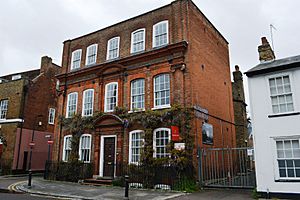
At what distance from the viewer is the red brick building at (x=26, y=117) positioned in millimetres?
22531

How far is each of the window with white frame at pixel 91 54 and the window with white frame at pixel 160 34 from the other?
18.1 ft

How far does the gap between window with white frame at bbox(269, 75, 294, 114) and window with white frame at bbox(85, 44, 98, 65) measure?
13312 mm

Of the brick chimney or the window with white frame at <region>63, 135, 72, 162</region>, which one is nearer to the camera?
the brick chimney

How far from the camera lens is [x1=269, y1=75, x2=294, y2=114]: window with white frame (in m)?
10.8

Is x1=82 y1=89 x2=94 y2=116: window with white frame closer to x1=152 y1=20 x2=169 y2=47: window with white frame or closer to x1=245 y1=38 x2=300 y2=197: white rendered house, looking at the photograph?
x1=152 y1=20 x2=169 y2=47: window with white frame

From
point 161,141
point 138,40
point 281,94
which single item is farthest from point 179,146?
point 138,40

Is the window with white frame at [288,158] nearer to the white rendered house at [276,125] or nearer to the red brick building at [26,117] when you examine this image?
the white rendered house at [276,125]

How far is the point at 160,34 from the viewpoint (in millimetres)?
16812

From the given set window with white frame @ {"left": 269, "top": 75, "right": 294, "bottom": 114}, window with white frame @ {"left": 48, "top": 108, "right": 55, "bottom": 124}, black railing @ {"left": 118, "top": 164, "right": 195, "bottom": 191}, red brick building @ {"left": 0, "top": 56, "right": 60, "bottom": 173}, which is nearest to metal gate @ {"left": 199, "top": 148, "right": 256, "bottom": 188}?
black railing @ {"left": 118, "top": 164, "right": 195, "bottom": 191}

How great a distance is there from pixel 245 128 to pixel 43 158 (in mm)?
20939

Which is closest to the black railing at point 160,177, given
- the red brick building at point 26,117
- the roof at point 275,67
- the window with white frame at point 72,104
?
the roof at point 275,67

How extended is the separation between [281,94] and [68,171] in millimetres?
13893

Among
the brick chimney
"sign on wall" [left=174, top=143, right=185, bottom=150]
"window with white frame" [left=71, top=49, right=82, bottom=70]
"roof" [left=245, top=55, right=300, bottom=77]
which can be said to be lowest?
"sign on wall" [left=174, top=143, right=185, bottom=150]

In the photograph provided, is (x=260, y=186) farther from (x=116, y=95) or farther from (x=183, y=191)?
(x=116, y=95)
